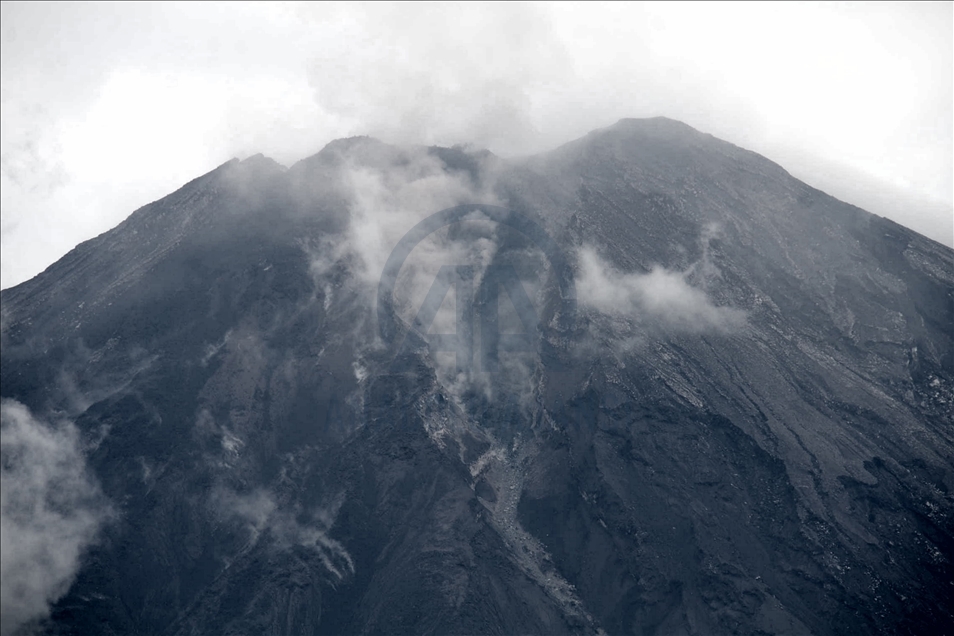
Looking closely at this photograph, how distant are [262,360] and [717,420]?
209 feet

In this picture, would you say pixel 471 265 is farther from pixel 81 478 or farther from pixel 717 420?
pixel 81 478

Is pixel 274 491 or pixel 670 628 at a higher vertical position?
pixel 274 491

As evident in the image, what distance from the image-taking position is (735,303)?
5349 inches

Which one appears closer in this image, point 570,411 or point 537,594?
point 537,594

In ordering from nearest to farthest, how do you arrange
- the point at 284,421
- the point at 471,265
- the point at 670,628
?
the point at 670,628
the point at 284,421
the point at 471,265

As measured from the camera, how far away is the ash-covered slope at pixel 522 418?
109625 millimetres

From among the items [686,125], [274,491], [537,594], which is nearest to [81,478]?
[274,491]

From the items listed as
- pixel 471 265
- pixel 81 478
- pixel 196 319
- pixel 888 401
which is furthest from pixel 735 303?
pixel 81 478

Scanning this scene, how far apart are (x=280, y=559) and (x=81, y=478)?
92.3ft

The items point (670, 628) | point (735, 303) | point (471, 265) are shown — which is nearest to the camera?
point (670, 628)

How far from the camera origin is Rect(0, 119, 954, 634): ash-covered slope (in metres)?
110

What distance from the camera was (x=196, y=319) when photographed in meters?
134

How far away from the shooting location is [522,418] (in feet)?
446

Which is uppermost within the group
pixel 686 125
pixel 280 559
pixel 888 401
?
pixel 686 125
